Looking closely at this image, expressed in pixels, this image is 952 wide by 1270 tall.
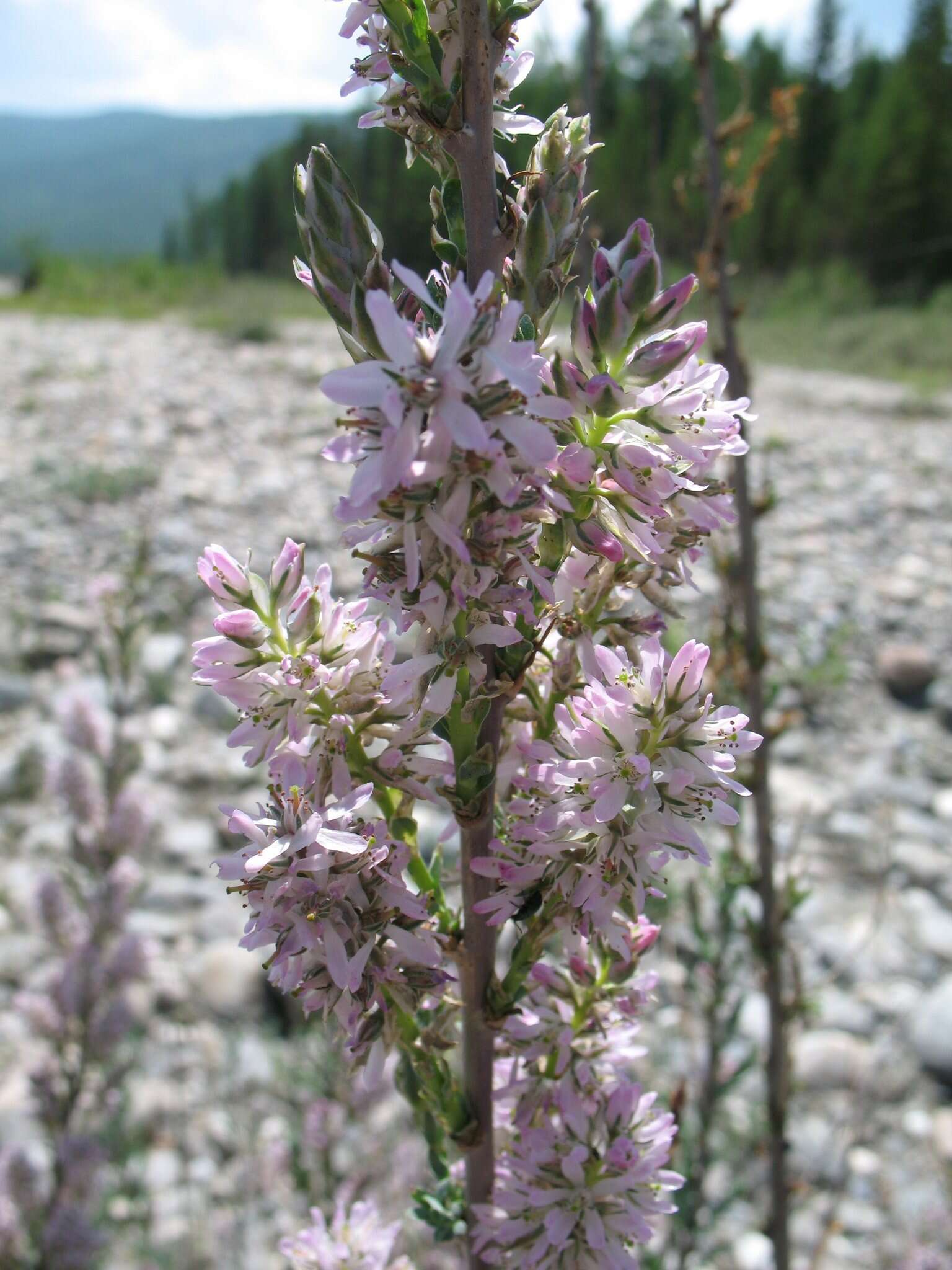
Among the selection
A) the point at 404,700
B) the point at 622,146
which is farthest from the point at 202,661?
the point at 622,146

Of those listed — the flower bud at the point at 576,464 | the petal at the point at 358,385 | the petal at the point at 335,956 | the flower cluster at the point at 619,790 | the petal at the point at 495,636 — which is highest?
the petal at the point at 358,385

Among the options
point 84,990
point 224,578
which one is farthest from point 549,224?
point 84,990

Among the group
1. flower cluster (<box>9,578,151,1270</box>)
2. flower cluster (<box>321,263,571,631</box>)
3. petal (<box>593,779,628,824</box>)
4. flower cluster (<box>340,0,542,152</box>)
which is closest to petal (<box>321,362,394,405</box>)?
flower cluster (<box>321,263,571,631</box>)

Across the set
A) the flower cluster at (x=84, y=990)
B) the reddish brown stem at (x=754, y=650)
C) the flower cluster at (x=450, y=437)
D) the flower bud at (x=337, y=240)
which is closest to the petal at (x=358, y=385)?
the flower cluster at (x=450, y=437)

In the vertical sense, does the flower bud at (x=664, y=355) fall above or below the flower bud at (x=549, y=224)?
below

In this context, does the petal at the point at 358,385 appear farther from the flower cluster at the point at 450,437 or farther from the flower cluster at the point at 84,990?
the flower cluster at the point at 84,990
